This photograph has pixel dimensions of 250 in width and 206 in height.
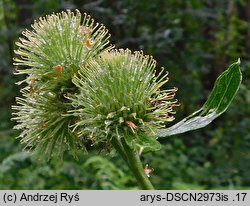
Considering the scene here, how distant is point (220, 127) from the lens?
539cm

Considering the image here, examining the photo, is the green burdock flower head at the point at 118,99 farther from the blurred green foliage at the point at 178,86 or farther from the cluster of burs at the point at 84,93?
the blurred green foliage at the point at 178,86

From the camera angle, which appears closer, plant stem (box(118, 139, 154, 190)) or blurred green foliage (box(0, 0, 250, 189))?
plant stem (box(118, 139, 154, 190))

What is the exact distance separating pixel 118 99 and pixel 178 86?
361 cm

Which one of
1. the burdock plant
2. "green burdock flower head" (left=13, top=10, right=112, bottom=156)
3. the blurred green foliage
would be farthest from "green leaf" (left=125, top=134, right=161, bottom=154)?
the blurred green foliage

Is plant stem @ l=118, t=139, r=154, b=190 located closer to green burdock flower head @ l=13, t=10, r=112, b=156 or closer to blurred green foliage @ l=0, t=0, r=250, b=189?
green burdock flower head @ l=13, t=10, r=112, b=156

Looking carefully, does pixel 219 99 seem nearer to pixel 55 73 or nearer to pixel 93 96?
Answer: pixel 93 96

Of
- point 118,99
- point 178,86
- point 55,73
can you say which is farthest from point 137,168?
point 178,86

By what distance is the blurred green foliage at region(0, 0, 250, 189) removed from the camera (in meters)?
3.98

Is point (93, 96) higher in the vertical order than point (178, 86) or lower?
lower

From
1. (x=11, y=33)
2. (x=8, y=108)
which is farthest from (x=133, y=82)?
(x=8, y=108)

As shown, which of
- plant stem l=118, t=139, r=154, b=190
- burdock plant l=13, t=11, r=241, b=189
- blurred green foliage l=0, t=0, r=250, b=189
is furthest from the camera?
blurred green foliage l=0, t=0, r=250, b=189

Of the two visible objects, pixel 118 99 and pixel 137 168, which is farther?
pixel 118 99

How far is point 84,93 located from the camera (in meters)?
1.38

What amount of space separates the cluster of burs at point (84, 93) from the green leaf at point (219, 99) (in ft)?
0.22
